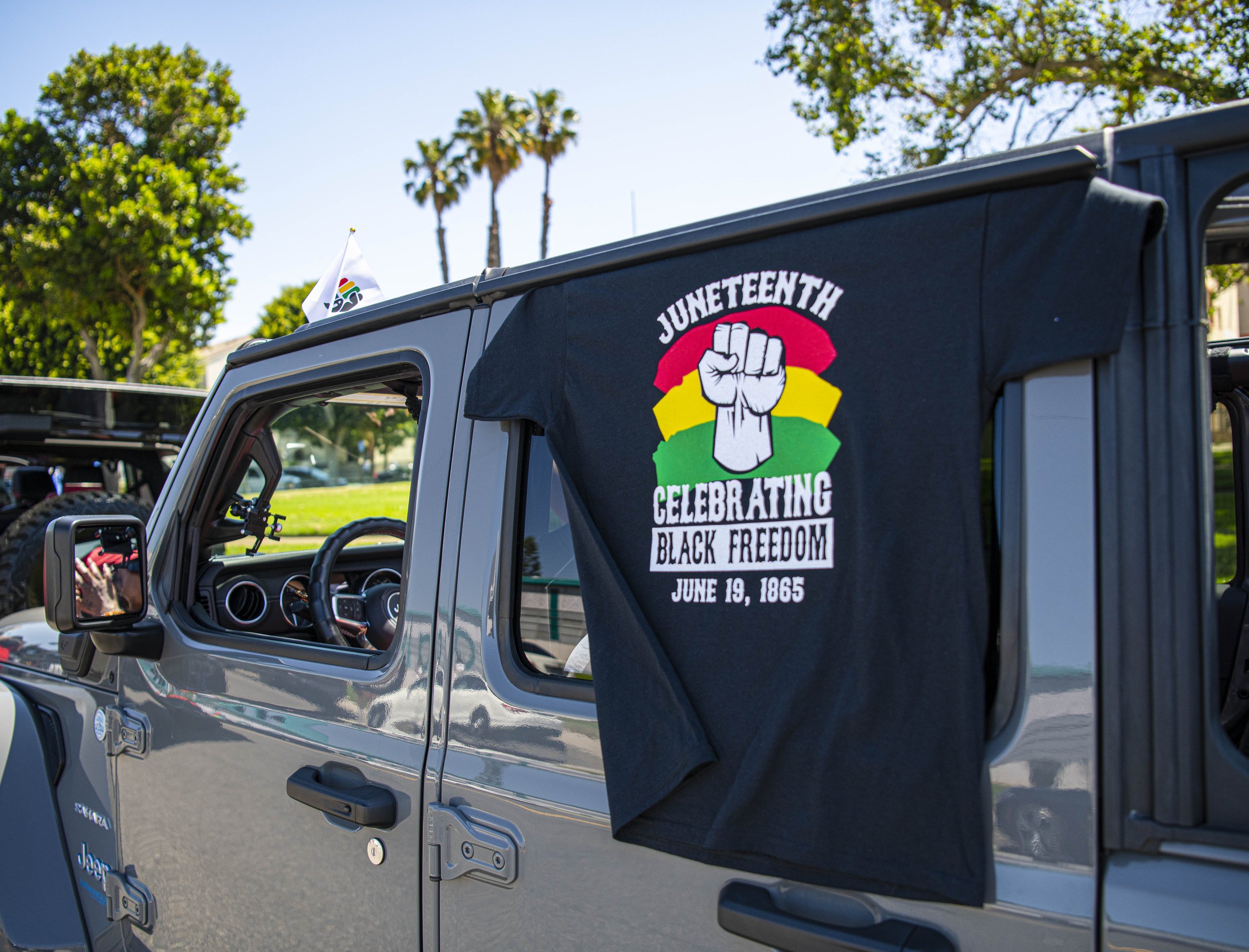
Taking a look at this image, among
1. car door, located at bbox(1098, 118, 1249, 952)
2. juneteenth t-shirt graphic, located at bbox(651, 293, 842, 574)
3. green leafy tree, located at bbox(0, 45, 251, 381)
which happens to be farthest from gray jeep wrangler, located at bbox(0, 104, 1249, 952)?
green leafy tree, located at bbox(0, 45, 251, 381)

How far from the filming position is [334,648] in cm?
198

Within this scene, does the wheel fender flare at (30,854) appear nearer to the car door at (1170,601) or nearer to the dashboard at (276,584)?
the dashboard at (276,584)

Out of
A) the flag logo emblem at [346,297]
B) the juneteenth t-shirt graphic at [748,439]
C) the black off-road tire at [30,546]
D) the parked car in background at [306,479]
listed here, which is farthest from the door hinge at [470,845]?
the black off-road tire at [30,546]

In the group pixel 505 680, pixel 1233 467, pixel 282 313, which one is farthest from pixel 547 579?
pixel 282 313

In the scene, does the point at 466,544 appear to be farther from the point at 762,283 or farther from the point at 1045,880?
the point at 1045,880

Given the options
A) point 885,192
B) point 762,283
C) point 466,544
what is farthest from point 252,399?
point 885,192

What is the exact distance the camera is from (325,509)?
518 cm

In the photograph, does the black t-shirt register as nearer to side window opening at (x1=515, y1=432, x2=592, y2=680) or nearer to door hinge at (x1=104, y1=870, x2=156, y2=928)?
side window opening at (x1=515, y1=432, x2=592, y2=680)

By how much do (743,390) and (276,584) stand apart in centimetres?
213

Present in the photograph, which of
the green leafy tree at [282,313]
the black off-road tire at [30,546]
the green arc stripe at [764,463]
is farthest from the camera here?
the green leafy tree at [282,313]

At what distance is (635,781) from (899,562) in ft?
1.69

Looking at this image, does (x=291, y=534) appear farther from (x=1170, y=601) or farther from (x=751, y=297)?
(x=1170, y=601)

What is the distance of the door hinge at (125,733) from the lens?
2.24 m

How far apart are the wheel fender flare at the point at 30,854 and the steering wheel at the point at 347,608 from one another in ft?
2.67
